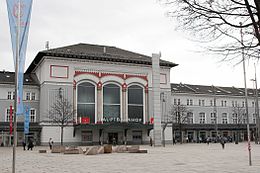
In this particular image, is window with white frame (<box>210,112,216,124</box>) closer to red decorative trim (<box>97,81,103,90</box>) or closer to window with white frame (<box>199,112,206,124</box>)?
window with white frame (<box>199,112,206,124</box>)

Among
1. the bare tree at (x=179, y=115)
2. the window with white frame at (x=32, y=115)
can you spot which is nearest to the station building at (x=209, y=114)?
the bare tree at (x=179, y=115)

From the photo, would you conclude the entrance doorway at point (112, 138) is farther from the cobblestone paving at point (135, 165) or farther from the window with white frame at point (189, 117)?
the cobblestone paving at point (135, 165)

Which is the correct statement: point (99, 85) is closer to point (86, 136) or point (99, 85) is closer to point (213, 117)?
point (86, 136)

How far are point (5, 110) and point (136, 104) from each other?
72.0 ft

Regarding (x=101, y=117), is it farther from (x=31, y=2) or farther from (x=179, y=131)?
(x=31, y=2)

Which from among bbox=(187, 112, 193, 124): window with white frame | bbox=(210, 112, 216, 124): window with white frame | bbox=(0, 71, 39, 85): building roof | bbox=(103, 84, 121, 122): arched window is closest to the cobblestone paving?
bbox=(103, 84, 121, 122): arched window

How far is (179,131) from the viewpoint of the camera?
71062mm

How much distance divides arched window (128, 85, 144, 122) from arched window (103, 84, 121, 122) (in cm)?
230

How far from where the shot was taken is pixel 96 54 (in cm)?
5900

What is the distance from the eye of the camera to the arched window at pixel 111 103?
193 feet

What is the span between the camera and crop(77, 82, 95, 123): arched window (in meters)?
57.3

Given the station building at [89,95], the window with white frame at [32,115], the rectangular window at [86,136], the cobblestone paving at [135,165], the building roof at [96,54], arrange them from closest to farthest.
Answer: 1. the cobblestone paving at [135,165]
2. the station building at [89,95]
3. the rectangular window at [86,136]
4. the building roof at [96,54]
5. the window with white frame at [32,115]

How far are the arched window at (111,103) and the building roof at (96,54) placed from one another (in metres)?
5.03

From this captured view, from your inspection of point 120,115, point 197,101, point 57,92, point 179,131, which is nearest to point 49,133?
point 57,92
